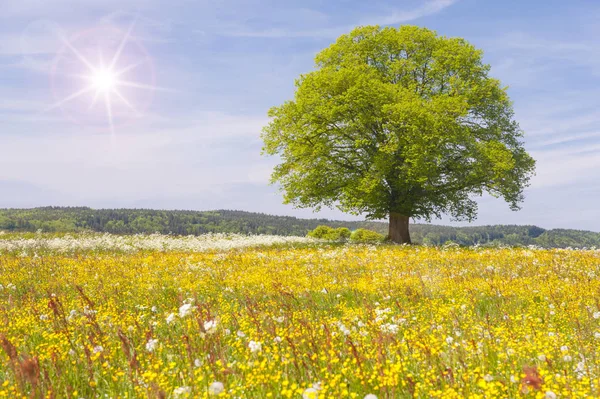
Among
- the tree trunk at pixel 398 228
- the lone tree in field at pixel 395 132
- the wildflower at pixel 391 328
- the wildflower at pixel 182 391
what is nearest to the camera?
the wildflower at pixel 182 391

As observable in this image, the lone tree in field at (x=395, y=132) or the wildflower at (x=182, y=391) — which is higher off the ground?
the lone tree in field at (x=395, y=132)

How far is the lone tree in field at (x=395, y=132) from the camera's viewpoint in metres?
25.5

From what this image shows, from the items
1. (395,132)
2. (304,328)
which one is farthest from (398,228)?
(304,328)

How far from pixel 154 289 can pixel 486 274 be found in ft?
29.6

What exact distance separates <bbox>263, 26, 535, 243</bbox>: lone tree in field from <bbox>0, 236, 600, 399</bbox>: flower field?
995cm

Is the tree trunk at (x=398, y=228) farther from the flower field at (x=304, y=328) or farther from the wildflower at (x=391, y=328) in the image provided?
the wildflower at (x=391, y=328)

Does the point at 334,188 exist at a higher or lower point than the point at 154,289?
higher

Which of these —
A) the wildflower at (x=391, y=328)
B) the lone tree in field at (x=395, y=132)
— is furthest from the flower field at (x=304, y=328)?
the lone tree in field at (x=395, y=132)

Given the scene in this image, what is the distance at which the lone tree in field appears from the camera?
25547mm

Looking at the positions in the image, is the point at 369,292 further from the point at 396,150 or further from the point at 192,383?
the point at 396,150

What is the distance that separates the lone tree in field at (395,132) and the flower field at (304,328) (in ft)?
32.7

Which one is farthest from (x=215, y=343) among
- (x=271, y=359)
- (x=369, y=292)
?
(x=369, y=292)

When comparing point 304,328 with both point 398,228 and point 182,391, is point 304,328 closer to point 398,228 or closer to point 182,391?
point 182,391

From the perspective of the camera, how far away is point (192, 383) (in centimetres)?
444
